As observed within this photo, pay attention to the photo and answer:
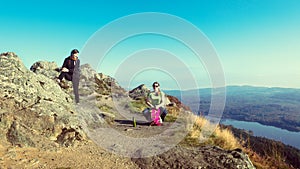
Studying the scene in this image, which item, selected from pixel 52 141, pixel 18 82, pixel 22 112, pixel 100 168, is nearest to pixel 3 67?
pixel 18 82

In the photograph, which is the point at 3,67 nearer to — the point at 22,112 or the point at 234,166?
the point at 22,112

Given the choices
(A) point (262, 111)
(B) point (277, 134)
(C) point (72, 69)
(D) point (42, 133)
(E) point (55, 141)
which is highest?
(C) point (72, 69)

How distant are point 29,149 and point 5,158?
0.79m

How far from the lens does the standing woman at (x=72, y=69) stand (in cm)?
1234

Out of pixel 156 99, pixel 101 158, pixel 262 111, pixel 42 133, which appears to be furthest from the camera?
pixel 262 111

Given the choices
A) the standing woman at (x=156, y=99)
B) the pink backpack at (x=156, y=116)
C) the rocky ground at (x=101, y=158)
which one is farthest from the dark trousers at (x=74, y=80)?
the rocky ground at (x=101, y=158)

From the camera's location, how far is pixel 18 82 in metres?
8.02

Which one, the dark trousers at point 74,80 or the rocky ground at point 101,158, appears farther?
the dark trousers at point 74,80

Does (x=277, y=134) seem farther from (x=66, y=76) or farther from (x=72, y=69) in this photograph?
Answer: (x=66, y=76)

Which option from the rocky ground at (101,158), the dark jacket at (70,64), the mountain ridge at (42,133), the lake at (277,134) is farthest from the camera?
the dark jacket at (70,64)

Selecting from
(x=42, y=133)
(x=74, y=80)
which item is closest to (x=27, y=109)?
(x=42, y=133)

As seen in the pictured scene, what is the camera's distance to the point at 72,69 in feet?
41.7

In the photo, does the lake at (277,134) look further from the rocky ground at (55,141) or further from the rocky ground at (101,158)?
the rocky ground at (55,141)

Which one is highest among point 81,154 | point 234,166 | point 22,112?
point 22,112
